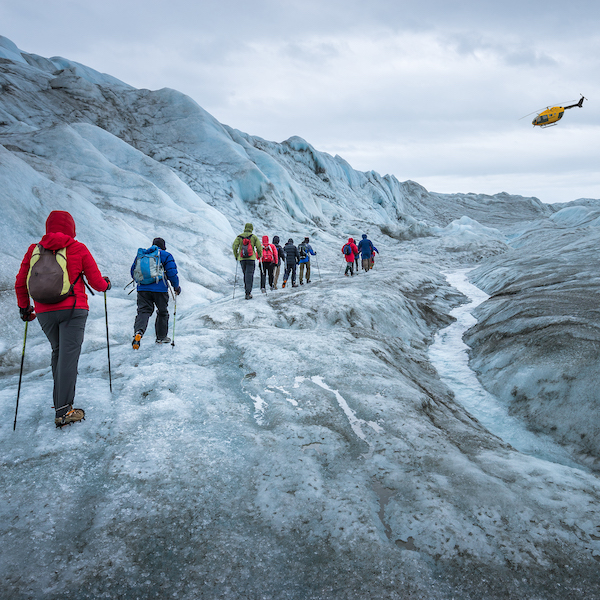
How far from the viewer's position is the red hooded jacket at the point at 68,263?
4.02 meters

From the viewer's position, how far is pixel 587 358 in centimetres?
630

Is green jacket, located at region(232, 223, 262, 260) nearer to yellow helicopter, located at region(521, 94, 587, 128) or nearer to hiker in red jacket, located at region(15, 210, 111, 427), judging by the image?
hiker in red jacket, located at region(15, 210, 111, 427)

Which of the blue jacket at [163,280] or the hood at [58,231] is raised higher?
the hood at [58,231]

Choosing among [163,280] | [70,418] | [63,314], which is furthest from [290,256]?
[70,418]

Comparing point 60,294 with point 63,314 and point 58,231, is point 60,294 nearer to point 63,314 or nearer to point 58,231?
point 63,314

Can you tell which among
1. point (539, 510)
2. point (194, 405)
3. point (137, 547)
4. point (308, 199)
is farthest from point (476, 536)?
point (308, 199)

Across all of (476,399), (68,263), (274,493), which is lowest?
(476,399)

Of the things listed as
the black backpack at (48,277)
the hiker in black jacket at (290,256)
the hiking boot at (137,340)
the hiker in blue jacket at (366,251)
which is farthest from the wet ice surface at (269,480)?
the hiker in blue jacket at (366,251)

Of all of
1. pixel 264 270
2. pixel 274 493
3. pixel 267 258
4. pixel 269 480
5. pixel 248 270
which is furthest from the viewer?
pixel 264 270

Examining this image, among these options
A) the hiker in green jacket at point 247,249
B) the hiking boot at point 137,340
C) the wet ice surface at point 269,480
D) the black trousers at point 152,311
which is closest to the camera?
the wet ice surface at point 269,480

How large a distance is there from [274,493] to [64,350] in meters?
2.87

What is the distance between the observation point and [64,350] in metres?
4.09

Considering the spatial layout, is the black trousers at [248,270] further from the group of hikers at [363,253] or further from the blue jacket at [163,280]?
the group of hikers at [363,253]

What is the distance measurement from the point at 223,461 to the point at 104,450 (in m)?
1.29
